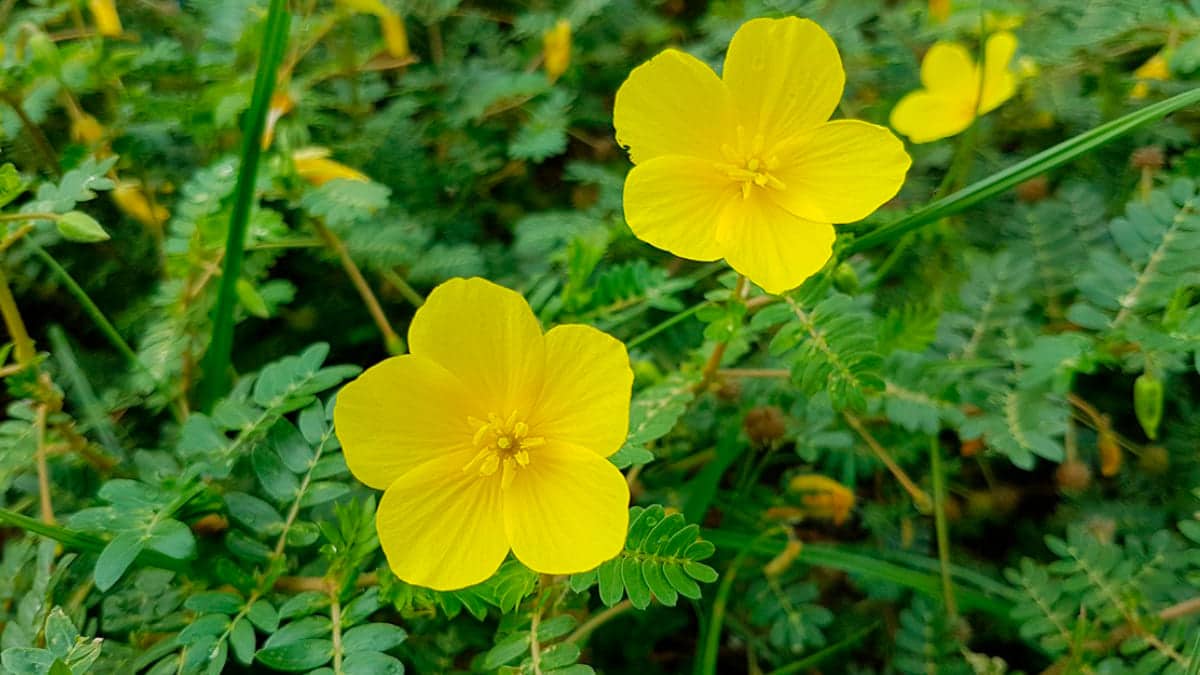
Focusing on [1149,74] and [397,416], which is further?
[1149,74]

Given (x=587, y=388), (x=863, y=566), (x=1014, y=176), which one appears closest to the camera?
A: (x=587, y=388)

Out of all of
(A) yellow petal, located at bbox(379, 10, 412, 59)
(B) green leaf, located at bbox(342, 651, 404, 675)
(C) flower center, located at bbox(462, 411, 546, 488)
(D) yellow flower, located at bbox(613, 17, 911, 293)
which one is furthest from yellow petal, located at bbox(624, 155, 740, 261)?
(A) yellow petal, located at bbox(379, 10, 412, 59)

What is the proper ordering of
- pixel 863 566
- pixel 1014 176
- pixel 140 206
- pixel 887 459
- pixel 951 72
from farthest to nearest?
pixel 951 72, pixel 140 206, pixel 887 459, pixel 863 566, pixel 1014 176

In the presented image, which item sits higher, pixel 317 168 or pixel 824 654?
pixel 317 168

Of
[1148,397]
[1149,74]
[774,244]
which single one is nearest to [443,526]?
[774,244]

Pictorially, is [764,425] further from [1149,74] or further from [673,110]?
[1149,74]

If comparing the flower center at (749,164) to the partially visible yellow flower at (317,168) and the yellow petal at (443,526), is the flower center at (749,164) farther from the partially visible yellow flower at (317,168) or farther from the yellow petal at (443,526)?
the partially visible yellow flower at (317,168)

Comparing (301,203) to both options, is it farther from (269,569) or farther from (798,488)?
(798,488)
